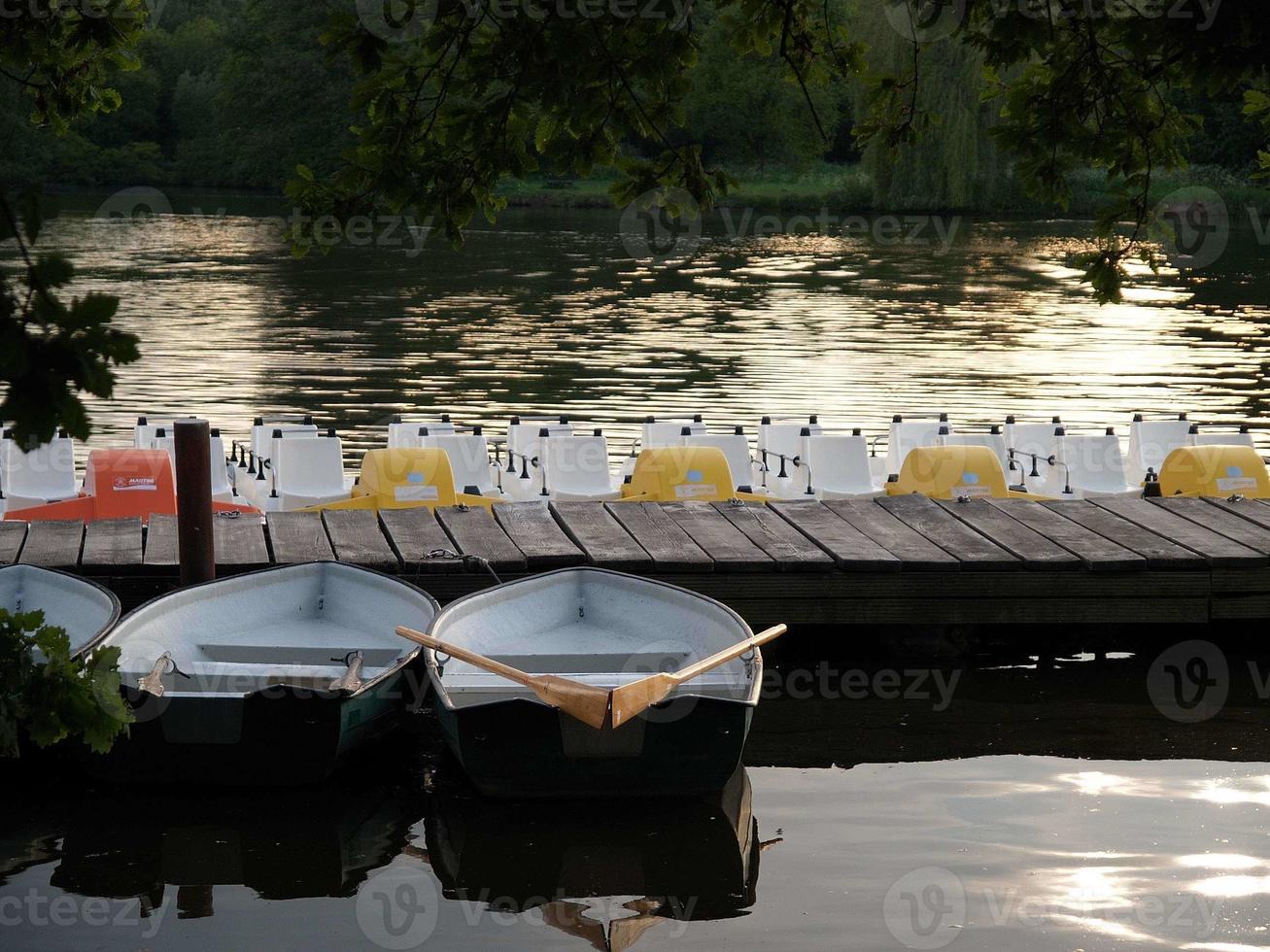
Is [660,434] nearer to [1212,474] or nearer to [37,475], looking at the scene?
[1212,474]

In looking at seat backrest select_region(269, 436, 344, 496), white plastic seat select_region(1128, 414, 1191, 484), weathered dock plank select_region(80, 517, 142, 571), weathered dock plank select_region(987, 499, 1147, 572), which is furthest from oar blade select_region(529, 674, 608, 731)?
white plastic seat select_region(1128, 414, 1191, 484)

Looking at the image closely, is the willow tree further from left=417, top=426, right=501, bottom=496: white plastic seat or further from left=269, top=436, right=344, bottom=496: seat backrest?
left=269, top=436, right=344, bottom=496: seat backrest

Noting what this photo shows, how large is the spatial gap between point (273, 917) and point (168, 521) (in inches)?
137

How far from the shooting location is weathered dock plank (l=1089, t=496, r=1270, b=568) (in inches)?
348

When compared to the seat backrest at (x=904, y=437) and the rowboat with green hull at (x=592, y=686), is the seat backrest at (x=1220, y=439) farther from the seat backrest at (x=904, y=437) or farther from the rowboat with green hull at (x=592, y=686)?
the rowboat with green hull at (x=592, y=686)

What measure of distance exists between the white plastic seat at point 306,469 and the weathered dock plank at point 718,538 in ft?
9.64

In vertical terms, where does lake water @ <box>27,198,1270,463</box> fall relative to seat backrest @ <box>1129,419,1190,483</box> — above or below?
below

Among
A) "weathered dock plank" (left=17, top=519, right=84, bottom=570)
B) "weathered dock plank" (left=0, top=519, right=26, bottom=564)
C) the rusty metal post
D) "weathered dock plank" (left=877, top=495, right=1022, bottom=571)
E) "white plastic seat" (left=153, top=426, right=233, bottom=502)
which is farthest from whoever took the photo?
"white plastic seat" (left=153, top=426, right=233, bottom=502)

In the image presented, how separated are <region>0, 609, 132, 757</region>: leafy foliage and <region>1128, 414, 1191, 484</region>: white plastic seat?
10.0 metres

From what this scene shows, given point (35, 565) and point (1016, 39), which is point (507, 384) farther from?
point (1016, 39)

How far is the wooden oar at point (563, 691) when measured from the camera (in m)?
6.61

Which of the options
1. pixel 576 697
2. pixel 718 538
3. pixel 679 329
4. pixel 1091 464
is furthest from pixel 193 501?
pixel 679 329

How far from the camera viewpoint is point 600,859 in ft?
22.2

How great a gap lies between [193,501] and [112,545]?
99 cm
